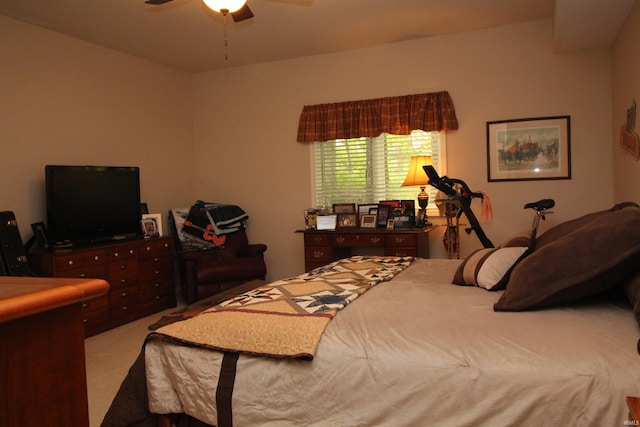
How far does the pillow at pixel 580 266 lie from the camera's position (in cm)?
160

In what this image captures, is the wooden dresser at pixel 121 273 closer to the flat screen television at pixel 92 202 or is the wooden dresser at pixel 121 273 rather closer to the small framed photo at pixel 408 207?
the flat screen television at pixel 92 202

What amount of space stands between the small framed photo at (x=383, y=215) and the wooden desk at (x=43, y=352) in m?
4.04

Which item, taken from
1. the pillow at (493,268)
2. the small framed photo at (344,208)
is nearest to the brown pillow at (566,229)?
the pillow at (493,268)

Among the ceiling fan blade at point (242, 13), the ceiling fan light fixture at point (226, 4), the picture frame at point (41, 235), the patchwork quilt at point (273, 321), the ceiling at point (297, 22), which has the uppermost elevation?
the ceiling at point (297, 22)

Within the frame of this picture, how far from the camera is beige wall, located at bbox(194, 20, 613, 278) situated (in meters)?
4.22

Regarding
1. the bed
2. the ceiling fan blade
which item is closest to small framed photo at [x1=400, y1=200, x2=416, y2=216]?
the ceiling fan blade

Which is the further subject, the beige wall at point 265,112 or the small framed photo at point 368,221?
the small framed photo at point 368,221

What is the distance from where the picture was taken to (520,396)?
4.33 feet

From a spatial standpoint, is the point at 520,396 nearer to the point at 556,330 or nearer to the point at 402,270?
the point at 556,330

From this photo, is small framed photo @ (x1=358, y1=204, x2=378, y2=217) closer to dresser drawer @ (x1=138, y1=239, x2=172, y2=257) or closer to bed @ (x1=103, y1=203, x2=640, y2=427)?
dresser drawer @ (x1=138, y1=239, x2=172, y2=257)

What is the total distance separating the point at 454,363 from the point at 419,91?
3.84 m

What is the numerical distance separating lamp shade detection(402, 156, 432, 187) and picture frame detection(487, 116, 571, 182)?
0.68 metres

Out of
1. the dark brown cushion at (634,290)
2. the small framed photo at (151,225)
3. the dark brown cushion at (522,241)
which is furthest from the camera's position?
the small framed photo at (151,225)

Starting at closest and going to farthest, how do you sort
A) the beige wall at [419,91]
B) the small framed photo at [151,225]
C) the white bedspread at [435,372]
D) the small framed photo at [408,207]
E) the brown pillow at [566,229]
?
the white bedspread at [435,372] → the brown pillow at [566,229] → the beige wall at [419,91] → the small framed photo at [408,207] → the small framed photo at [151,225]
